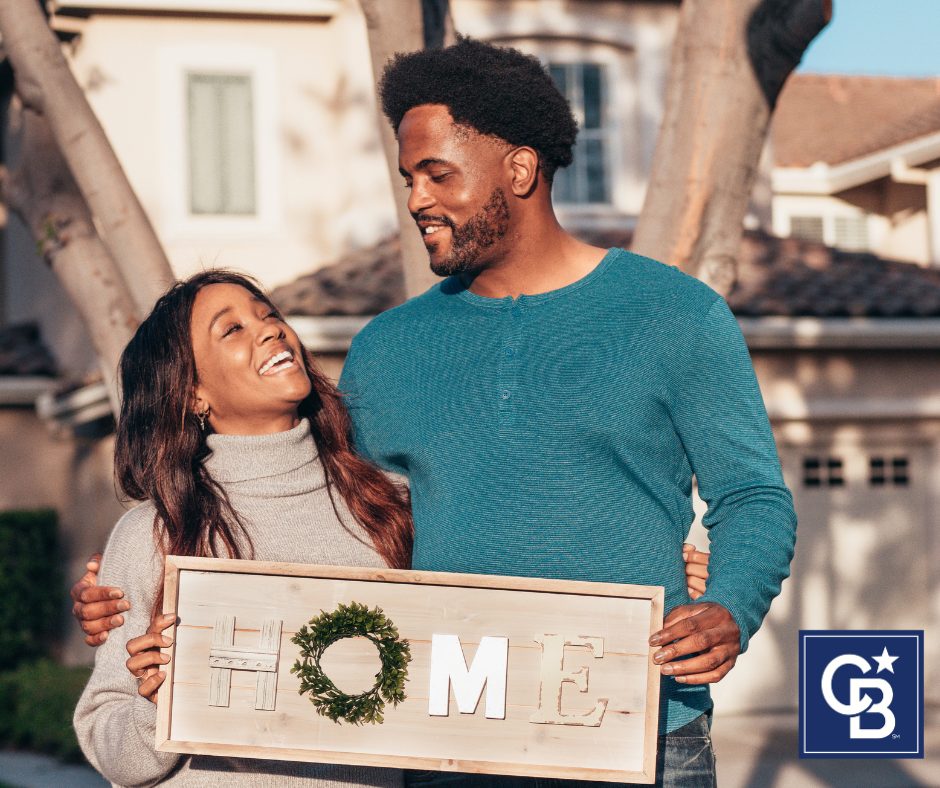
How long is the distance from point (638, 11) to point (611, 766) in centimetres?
1132

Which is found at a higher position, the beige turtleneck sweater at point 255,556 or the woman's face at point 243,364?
the woman's face at point 243,364

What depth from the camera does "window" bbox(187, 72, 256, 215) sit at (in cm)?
1262

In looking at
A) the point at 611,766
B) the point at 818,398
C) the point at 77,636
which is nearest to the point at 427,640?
the point at 611,766

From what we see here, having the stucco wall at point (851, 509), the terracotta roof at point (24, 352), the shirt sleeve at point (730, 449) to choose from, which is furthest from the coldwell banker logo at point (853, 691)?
the terracotta roof at point (24, 352)

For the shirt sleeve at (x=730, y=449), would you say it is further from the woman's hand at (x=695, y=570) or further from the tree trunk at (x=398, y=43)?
the tree trunk at (x=398, y=43)

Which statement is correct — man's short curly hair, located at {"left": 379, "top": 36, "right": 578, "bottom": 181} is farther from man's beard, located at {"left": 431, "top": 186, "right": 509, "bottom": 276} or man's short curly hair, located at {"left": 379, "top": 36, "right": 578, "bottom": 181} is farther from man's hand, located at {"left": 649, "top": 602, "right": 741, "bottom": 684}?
man's hand, located at {"left": 649, "top": 602, "right": 741, "bottom": 684}

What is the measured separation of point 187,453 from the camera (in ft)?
10.5

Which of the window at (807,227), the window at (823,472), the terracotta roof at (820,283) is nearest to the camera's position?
the terracotta roof at (820,283)

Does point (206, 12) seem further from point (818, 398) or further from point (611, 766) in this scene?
point (611, 766)

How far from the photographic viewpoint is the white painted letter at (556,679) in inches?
108

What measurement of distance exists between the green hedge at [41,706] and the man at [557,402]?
314 inches

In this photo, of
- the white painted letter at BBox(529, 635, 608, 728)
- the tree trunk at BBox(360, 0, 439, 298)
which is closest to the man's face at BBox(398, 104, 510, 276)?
the white painted letter at BBox(529, 635, 608, 728)

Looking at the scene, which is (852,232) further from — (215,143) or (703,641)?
(703,641)

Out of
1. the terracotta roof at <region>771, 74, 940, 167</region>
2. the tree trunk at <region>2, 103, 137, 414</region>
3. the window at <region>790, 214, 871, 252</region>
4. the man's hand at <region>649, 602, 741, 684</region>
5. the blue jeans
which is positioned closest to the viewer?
the man's hand at <region>649, 602, 741, 684</region>
